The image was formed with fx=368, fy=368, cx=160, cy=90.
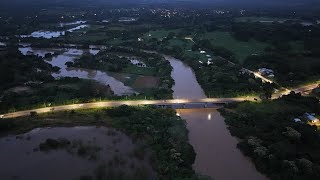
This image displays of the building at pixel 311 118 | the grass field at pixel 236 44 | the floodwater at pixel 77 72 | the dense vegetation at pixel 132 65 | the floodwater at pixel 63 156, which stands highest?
the grass field at pixel 236 44

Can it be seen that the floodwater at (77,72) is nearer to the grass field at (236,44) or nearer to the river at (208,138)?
the river at (208,138)

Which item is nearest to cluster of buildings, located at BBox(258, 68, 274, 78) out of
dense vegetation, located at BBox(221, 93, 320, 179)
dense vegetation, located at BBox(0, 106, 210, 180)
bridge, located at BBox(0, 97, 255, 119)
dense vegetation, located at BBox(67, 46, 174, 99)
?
dense vegetation, located at BBox(221, 93, 320, 179)

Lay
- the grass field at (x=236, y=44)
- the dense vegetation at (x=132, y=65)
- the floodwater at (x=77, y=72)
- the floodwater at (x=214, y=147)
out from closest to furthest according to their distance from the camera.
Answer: the floodwater at (x=214, y=147), the floodwater at (x=77, y=72), the dense vegetation at (x=132, y=65), the grass field at (x=236, y=44)

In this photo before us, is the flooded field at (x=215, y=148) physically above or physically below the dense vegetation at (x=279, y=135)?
below

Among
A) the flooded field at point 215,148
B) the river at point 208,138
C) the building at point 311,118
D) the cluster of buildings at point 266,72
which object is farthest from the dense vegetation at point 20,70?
the building at point 311,118

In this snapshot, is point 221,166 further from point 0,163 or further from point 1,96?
point 1,96

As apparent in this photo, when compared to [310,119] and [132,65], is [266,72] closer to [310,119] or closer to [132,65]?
[310,119]

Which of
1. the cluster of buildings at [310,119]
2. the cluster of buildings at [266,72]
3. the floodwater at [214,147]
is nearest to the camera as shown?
the floodwater at [214,147]

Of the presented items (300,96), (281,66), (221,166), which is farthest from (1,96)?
(281,66)
